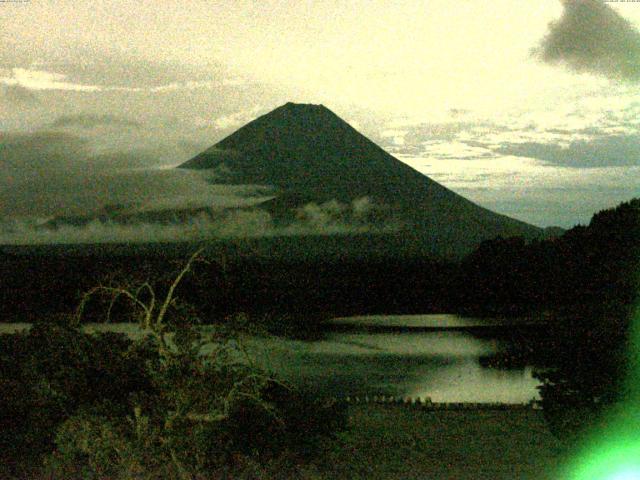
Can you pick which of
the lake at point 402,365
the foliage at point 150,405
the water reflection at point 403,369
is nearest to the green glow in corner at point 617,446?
A: the foliage at point 150,405

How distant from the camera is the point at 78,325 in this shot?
7.21m

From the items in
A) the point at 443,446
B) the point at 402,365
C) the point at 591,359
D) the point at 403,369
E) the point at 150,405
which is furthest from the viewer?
the point at 402,365

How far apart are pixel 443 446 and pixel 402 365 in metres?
12.6

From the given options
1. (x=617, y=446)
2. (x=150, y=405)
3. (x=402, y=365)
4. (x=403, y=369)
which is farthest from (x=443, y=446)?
(x=402, y=365)

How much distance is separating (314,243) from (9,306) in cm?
4121

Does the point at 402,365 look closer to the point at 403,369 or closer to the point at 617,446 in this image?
the point at 403,369

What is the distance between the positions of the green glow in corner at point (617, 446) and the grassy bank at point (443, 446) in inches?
14.1

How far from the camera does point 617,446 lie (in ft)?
24.1

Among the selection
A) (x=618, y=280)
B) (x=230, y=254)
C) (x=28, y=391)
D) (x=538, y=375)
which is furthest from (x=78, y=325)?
(x=618, y=280)

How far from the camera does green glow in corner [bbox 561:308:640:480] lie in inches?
282

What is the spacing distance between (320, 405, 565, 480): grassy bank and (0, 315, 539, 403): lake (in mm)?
1598

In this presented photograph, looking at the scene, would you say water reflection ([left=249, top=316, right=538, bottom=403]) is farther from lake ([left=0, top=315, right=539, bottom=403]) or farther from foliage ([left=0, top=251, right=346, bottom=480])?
foliage ([left=0, top=251, right=346, bottom=480])

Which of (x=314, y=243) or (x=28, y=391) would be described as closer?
(x=28, y=391)

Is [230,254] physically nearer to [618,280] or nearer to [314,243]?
[618,280]
